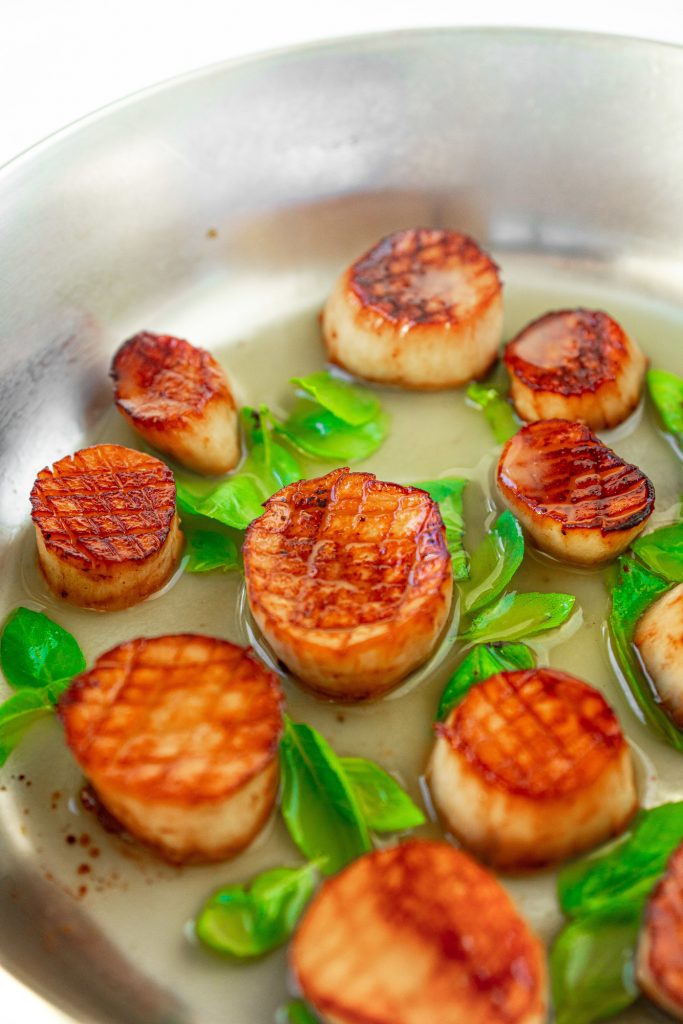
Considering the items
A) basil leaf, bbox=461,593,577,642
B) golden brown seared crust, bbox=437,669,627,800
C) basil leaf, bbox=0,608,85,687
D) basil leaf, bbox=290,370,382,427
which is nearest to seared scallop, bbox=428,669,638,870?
golden brown seared crust, bbox=437,669,627,800

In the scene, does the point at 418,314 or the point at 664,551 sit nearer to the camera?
the point at 664,551

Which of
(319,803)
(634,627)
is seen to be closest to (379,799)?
(319,803)

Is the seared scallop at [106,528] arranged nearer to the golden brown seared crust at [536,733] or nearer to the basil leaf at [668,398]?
the golden brown seared crust at [536,733]

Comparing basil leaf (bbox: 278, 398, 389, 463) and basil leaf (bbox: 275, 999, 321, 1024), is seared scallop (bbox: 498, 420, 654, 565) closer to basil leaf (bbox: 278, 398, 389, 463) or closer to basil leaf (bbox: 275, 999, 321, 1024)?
basil leaf (bbox: 278, 398, 389, 463)

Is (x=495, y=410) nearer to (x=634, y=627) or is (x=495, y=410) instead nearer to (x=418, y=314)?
(x=418, y=314)

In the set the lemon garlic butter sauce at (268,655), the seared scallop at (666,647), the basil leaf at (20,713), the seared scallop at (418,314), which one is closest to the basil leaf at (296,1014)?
the lemon garlic butter sauce at (268,655)
